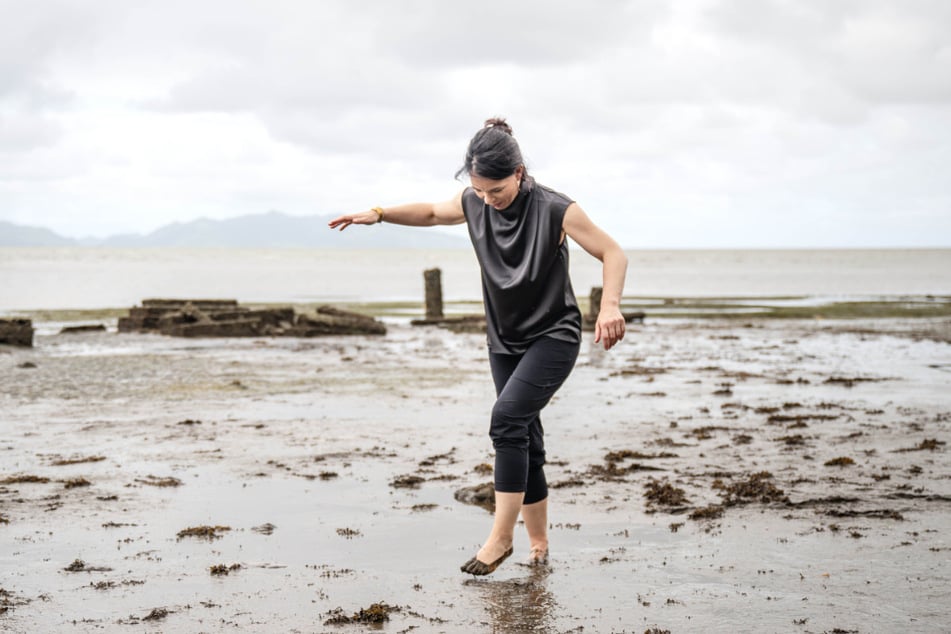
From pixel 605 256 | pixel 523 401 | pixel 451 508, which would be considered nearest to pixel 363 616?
pixel 523 401

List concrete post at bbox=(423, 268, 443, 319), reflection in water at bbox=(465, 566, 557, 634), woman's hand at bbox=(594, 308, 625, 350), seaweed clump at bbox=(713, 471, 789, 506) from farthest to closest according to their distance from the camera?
concrete post at bbox=(423, 268, 443, 319), seaweed clump at bbox=(713, 471, 789, 506), woman's hand at bbox=(594, 308, 625, 350), reflection in water at bbox=(465, 566, 557, 634)

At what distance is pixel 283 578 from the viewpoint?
4.66 m

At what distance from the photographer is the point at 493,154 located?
4527 millimetres

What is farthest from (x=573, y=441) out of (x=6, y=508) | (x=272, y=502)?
(x=6, y=508)

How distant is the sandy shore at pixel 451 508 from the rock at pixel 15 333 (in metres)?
6.57

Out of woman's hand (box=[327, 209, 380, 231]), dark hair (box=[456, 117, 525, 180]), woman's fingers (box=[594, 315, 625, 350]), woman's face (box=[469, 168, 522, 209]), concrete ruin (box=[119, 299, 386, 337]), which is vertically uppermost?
dark hair (box=[456, 117, 525, 180])

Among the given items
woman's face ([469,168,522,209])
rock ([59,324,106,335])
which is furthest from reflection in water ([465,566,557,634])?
rock ([59,324,106,335])

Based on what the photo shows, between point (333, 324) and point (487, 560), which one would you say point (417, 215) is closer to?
point (487, 560)

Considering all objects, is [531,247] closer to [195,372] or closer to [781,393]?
[781,393]

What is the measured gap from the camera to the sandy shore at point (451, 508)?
4.23 m

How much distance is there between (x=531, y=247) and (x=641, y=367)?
36.4 ft

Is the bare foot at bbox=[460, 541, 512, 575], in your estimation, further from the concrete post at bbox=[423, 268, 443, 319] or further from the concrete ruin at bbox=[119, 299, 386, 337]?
the concrete post at bbox=[423, 268, 443, 319]

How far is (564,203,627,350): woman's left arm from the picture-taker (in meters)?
4.47

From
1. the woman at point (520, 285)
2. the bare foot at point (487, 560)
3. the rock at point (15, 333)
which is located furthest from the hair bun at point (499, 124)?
the rock at point (15, 333)
